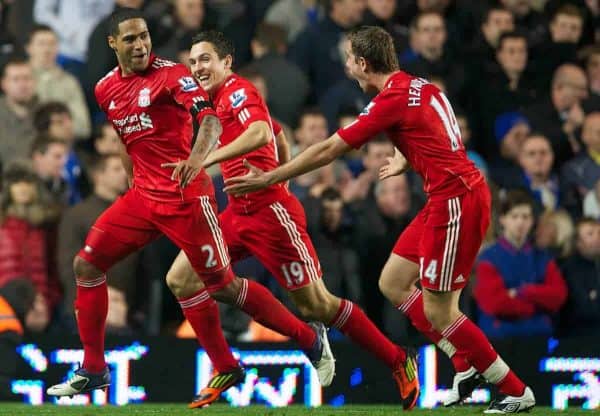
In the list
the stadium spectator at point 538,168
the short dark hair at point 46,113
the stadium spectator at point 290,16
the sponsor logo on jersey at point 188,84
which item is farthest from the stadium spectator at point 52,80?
the sponsor logo on jersey at point 188,84

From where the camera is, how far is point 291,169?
331 inches

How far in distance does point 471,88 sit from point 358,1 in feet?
4.54

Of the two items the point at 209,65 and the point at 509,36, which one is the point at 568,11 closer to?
the point at 509,36

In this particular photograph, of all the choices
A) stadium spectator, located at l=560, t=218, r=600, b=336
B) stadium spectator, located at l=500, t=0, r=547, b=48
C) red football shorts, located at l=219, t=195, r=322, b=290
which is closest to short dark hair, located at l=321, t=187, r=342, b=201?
stadium spectator, located at l=560, t=218, r=600, b=336

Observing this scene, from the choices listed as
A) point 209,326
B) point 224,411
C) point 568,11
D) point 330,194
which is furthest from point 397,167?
point 568,11

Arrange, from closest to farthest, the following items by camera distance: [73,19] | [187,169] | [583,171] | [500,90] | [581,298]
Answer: [187,169], [581,298], [583,171], [73,19], [500,90]

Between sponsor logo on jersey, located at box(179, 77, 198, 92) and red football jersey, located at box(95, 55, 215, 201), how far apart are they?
0.07 meters

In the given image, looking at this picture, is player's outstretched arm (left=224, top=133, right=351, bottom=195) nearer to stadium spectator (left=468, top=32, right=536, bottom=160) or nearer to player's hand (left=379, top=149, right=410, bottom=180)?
player's hand (left=379, top=149, right=410, bottom=180)

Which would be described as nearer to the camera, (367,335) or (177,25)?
(367,335)

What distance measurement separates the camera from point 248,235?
984cm

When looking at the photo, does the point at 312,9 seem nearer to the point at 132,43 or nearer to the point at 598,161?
the point at 598,161

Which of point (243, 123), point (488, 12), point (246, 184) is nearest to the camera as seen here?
point (246, 184)

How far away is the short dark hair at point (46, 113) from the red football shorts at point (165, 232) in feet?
12.3

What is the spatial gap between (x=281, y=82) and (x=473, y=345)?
590 centimetres
